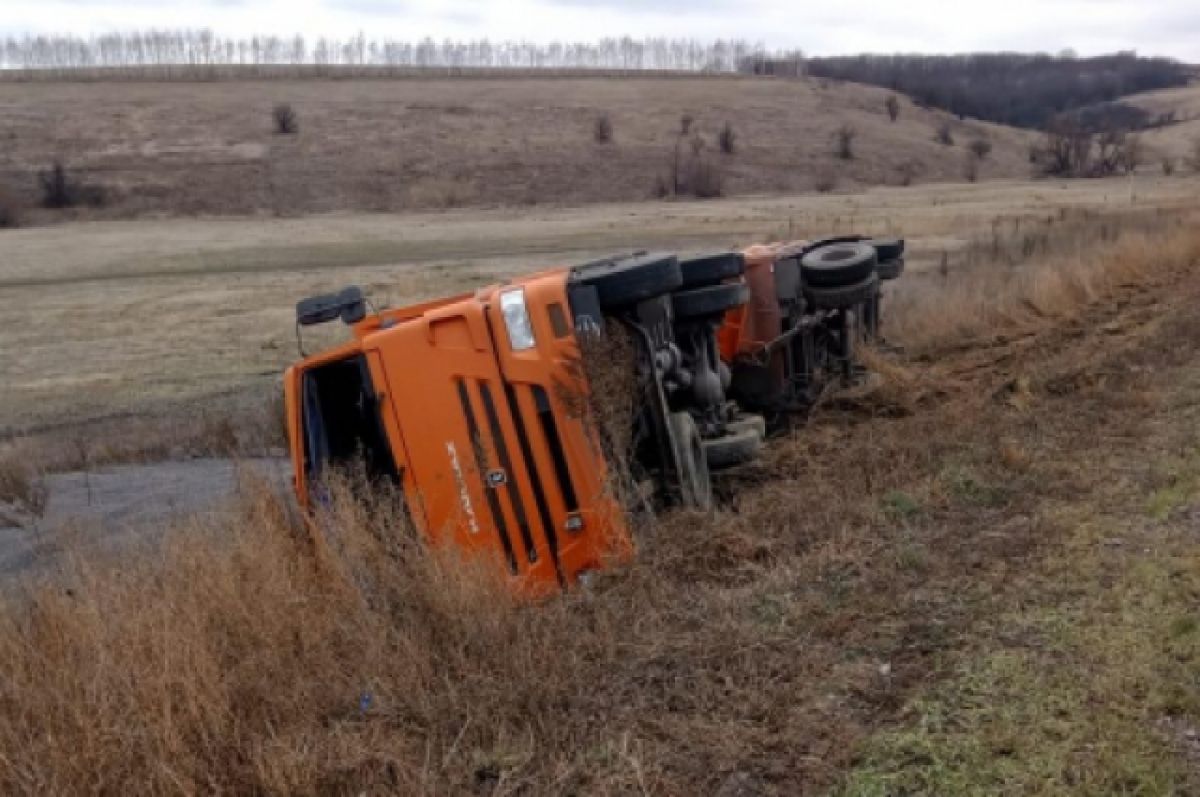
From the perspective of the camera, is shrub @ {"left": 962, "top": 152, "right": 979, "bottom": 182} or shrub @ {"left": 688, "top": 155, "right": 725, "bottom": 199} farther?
shrub @ {"left": 962, "top": 152, "right": 979, "bottom": 182}

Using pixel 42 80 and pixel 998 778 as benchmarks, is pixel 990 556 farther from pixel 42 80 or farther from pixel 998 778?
pixel 42 80

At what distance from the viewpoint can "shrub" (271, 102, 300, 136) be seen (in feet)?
241

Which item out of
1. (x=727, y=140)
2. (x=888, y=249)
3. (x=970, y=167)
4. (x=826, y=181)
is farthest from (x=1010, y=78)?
(x=888, y=249)

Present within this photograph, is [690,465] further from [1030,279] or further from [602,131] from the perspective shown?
[602,131]

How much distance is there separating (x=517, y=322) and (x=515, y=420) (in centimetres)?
51

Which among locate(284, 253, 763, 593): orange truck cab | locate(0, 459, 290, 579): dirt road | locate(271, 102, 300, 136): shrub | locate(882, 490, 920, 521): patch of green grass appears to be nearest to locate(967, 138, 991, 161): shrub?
locate(271, 102, 300, 136): shrub

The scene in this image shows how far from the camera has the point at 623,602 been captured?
520 centimetres

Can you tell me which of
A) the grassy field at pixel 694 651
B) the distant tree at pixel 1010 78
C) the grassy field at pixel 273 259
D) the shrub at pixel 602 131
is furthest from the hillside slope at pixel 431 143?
the grassy field at pixel 694 651

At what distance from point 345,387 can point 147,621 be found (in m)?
3.05

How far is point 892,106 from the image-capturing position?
87.0 m

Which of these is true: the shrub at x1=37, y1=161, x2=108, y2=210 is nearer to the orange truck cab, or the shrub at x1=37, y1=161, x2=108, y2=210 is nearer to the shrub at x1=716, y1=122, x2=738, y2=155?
the shrub at x1=716, y1=122, x2=738, y2=155

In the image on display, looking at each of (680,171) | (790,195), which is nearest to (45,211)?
(680,171)

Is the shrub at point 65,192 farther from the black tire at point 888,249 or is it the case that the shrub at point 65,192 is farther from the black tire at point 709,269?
the black tire at point 709,269

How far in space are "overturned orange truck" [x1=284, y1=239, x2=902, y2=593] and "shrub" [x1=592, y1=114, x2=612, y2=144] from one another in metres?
67.0
